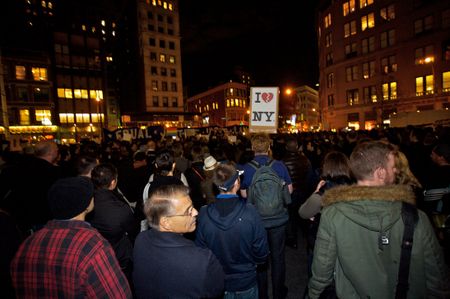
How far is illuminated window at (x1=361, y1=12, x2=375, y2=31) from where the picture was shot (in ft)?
134

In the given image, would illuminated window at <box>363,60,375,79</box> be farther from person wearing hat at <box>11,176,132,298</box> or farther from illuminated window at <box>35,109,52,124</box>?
illuminated window at <box>35,109,52,124</box>

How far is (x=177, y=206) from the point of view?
2100 millimetres

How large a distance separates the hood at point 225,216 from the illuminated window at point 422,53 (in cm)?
4503

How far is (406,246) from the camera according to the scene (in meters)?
1.95

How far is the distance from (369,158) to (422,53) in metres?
45.3

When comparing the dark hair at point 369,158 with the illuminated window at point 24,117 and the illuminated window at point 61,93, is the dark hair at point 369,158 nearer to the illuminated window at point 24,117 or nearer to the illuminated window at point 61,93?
the illuminated window at point 24,117

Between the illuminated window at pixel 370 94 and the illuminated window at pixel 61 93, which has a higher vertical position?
the illuminated window at pixel 61 93

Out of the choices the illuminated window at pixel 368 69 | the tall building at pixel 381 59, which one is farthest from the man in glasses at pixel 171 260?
the illuminated window at pixel 368 69

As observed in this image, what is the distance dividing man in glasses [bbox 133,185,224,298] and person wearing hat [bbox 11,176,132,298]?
0.23 m

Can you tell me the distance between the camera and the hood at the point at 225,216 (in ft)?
9.05

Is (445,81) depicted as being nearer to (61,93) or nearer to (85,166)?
(85,166)

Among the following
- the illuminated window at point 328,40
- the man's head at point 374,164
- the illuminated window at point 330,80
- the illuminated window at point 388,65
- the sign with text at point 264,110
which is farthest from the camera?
the illuminated window at point 330,80

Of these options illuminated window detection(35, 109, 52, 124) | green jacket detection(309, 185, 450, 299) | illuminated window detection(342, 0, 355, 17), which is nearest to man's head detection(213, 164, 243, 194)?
green jacket detection(309, 185, 450, 299)

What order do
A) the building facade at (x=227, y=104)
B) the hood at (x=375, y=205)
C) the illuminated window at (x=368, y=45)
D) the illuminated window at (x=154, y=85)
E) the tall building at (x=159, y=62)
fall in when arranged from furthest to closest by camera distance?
the building facade at (x=227, y=104) < the illuminated window at (x=154, y=85) < the tall building at (x=159, y=62) < the illuminated window at (x=368, y=45) < the hood at (x=375, y=205)
